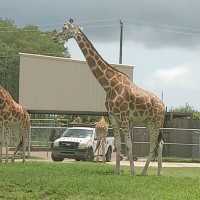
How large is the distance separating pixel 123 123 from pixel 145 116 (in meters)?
0.80

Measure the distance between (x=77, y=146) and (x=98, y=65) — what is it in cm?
1297

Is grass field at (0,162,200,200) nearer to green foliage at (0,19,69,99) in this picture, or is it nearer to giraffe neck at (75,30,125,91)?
giraffe neck at (75,30,125,91)

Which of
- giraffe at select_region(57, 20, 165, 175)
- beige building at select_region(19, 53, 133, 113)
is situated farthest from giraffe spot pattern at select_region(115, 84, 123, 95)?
beige building at select_region(19, 53, 133, 113)

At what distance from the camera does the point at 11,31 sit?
80.8 metres

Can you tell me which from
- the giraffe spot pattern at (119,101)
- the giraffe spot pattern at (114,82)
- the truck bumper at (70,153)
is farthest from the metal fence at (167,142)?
the giraffe spot pattern at (119,101)

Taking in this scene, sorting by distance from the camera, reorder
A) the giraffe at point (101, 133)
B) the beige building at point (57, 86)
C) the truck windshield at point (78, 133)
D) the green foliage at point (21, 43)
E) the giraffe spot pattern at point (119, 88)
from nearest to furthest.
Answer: the giraffe spot pattern at point (119, 88), the giraffe at point (101, 133), the truck windshield at point (78, 133), the beige building at point (57, 86), the green foliage at point (21, 43)

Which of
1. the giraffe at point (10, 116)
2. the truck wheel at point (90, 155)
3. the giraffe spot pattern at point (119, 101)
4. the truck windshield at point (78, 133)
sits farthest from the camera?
the truck windshield at point (78, 133)

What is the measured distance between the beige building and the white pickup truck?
745cm

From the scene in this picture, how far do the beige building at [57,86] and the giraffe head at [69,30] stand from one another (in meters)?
19.6

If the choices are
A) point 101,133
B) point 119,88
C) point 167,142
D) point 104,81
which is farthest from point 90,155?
point 119,88

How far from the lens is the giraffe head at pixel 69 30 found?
18.6m

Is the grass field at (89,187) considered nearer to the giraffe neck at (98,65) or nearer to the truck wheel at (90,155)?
the giraffe neck at (98,65)

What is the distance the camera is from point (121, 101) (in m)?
17.7

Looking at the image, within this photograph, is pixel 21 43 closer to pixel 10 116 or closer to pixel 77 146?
pixel 77 146
